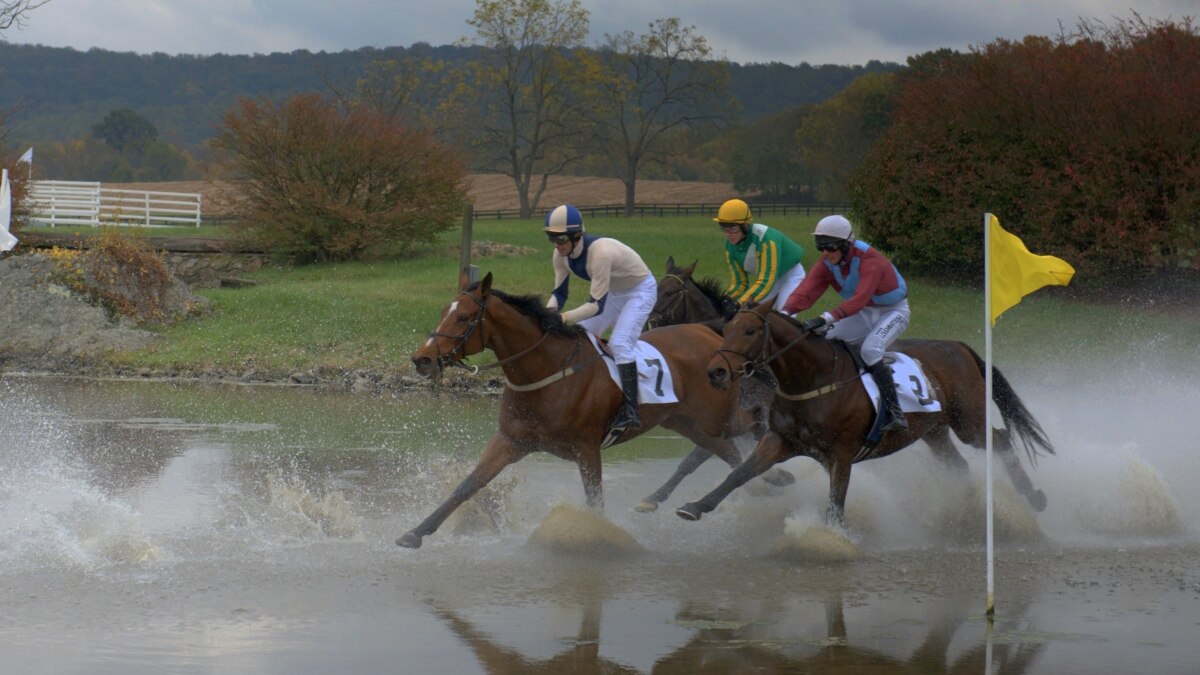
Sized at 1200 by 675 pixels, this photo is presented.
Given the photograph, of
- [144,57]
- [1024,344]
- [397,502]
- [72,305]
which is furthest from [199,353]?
[144,57]

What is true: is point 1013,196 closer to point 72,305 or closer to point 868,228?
point 868,228

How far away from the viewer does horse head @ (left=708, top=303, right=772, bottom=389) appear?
897cm

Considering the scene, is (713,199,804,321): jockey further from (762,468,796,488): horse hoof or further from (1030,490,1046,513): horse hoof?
(1030,490,1046,513): horse hoof

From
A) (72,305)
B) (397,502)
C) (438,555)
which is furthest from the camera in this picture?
(72,305)

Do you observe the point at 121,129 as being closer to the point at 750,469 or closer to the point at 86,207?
the point at 86,207


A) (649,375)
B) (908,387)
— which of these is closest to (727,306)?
(649,375)

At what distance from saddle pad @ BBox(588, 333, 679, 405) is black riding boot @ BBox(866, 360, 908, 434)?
58.1 inches

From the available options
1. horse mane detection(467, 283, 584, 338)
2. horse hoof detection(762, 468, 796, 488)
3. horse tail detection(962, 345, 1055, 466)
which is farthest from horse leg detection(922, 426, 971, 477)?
horse mane detection(467, 283, 584, 338)

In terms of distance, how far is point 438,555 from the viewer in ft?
30.6

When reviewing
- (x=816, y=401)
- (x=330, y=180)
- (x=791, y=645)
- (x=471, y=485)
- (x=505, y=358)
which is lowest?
(x=791, y=645)

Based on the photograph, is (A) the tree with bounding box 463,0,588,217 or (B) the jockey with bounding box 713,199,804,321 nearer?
(B) the jockey with bounding box 713,199,804,321

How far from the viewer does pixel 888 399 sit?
9.92 metres

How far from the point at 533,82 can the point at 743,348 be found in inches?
2254

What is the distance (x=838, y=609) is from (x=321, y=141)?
77.7 ft
